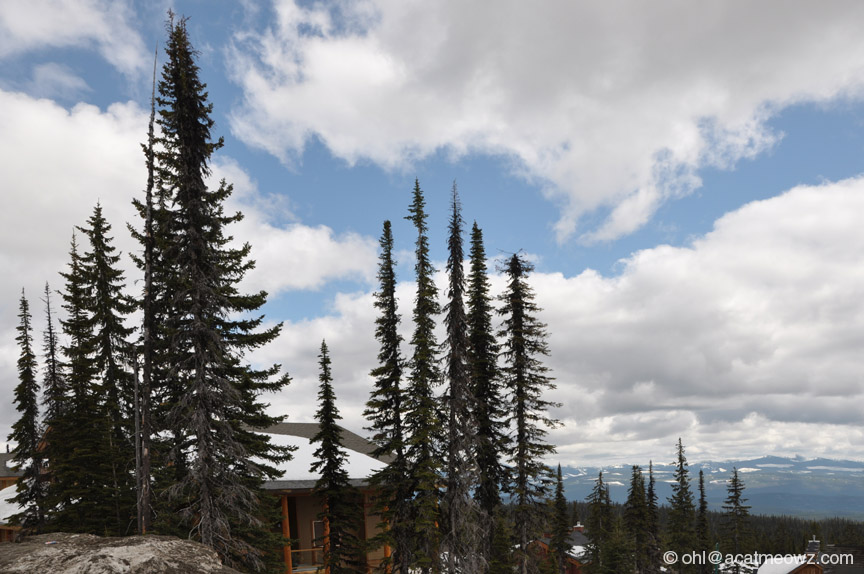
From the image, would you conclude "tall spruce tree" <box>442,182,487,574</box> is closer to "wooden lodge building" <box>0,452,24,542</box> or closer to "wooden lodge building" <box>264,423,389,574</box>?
"wooden lodge building" <box>264,423,389,574</box>

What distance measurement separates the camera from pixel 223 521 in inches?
699

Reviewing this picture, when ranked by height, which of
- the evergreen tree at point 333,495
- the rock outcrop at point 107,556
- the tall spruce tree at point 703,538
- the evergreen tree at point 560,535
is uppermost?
the rock outcrop at point 107,556

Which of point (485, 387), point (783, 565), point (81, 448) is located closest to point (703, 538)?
point (783, 565)

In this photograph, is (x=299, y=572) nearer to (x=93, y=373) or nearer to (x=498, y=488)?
(x=498, y=488)

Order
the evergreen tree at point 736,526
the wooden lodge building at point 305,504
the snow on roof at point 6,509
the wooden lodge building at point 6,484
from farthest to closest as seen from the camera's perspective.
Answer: the evergreen tree at point 736,526
the wooden lodge building at point 6,484
the snow on roof at point 6,509
the wooden lodge building at point 305,504

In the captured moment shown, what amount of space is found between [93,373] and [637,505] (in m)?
53.5

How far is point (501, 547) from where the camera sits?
36875 millimetres

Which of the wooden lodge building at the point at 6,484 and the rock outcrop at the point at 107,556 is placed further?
the wooden lodge building at the point at 6,484

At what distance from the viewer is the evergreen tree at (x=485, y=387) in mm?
29609

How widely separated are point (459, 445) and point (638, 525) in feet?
142

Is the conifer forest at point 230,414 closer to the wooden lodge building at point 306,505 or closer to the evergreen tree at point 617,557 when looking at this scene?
the wooden lodge building at point 306,505

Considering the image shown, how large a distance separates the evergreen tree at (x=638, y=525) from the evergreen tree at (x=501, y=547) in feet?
83.0

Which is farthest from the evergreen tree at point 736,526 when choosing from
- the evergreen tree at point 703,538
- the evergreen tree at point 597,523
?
the evergreen tree at point 597,523

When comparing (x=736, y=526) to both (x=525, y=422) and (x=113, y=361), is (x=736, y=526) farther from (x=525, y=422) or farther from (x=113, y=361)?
(x=113, y=361)
